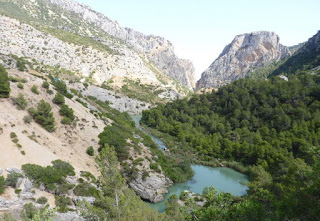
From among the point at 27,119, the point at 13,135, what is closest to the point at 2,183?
the point at 13,135

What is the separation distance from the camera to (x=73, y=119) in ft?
159

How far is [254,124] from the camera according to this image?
79938 millimetres

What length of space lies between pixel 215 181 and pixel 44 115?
3972 cm

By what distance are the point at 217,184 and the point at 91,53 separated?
130459 millimetres

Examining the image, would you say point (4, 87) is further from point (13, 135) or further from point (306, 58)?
point (306, 58)

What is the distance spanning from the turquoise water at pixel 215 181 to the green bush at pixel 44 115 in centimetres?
2536

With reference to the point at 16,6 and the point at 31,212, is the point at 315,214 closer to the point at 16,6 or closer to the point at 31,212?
the point at 31,212

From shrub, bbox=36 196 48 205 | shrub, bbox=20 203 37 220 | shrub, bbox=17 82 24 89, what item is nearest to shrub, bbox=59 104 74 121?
shrub, bbox=17 82 24 89

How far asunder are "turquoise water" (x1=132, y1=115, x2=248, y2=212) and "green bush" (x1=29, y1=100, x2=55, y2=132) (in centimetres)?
2536

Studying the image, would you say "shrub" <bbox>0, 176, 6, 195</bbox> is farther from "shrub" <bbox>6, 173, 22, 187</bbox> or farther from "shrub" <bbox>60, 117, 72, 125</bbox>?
"shrub" <bbox>60, 117, 72, 125</bbox>

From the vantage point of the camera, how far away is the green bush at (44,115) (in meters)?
42.4

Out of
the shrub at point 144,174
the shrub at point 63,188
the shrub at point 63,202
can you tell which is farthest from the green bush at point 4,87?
the shrub at point 144,174

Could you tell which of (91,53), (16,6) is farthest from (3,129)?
(16,6)

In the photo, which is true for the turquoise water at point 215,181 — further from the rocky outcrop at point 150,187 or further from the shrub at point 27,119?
the shrub at point 27,119
